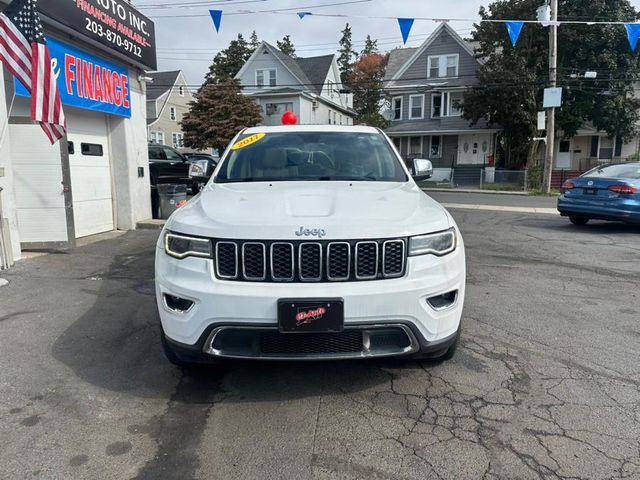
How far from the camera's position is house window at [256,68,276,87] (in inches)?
1511

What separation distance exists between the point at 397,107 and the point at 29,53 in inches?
1222

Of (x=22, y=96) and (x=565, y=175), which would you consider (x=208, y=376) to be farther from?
(x=565, y=175)

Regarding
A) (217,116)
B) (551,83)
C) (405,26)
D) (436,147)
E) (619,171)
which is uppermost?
(405,26)

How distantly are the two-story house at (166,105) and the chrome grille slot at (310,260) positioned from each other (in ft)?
139

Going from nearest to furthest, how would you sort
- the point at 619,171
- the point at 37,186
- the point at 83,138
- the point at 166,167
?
the point at 37,186
the point at 83,138
the point at 619,171
the point at 166,167

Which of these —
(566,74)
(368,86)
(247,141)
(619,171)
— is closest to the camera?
(247,141)

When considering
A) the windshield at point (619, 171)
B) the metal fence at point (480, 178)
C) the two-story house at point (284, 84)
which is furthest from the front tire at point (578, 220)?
the two-story house at point (284, 84)

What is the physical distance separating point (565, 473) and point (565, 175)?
92.7 feet

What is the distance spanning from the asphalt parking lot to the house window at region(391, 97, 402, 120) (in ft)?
103

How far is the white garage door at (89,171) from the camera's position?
9.20 metres

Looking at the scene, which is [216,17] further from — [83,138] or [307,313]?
[307,313]

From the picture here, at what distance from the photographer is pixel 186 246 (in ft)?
10.0

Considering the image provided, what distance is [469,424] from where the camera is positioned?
117 inches

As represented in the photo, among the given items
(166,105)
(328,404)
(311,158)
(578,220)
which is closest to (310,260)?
(328,404)
